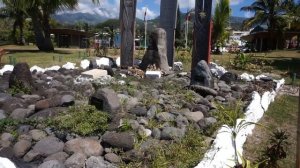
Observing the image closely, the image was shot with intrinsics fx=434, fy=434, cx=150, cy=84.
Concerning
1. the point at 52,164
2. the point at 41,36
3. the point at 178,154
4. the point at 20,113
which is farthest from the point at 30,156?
the point at 41,36

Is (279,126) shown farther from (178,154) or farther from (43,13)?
(43,13)

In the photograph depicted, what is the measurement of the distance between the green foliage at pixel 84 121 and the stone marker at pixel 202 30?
547cm

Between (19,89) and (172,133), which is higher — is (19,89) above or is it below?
above

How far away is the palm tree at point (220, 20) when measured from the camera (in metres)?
30.4

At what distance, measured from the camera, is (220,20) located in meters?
30.5

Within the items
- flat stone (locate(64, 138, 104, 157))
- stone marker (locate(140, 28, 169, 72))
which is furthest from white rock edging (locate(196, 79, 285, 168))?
stone marker (locate(140, 28, 169, 72))

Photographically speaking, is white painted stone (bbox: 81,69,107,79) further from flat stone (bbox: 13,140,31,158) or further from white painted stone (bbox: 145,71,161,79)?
flat stone (bbox: 13,140,31,158)

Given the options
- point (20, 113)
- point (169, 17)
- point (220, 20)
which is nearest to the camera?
point (20, 113)

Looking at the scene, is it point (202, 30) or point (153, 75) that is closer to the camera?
point (153, 75)

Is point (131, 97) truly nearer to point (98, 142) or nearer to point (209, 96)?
point (209, 96)

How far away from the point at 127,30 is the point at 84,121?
23.6 feet

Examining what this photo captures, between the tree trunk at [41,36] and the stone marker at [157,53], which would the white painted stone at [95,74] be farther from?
the tree trunk at [41,36]

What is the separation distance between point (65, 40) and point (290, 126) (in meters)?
39.2

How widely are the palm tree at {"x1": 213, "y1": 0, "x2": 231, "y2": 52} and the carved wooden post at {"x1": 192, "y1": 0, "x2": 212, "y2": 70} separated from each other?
18.8 metres
